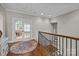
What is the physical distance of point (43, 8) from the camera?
1581 millimetres

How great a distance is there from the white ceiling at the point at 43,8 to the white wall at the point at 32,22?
0.24ft

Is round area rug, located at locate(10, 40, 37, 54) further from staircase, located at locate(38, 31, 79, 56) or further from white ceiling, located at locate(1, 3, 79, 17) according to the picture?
white ceiling, located at locate(1, 3, 79, 17)

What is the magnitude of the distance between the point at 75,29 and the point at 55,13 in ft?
1.35

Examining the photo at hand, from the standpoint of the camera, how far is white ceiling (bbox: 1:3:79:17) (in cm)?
153

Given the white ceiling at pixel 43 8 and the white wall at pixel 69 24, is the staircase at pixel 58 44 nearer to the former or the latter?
the white wall at pixel 69 24

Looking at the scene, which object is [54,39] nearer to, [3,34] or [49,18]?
[49,18]

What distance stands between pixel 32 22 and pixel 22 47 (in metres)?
0.45

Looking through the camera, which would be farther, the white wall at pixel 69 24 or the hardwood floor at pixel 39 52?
the hardwood floor at pixel 39 52

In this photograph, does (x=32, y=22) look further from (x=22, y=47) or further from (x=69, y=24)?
(x=69, y=24)

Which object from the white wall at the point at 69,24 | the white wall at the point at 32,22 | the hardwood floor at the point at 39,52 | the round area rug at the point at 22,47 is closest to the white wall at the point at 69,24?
the white wall at the point at 69,24

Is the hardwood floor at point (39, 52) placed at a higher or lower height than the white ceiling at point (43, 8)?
lower

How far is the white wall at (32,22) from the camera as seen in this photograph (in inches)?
62.2

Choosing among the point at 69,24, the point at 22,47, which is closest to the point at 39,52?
the point at 22,47

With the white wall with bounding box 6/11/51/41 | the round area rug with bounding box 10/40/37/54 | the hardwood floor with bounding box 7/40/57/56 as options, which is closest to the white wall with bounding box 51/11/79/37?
the white wall with bounding box 6/11/51/41
